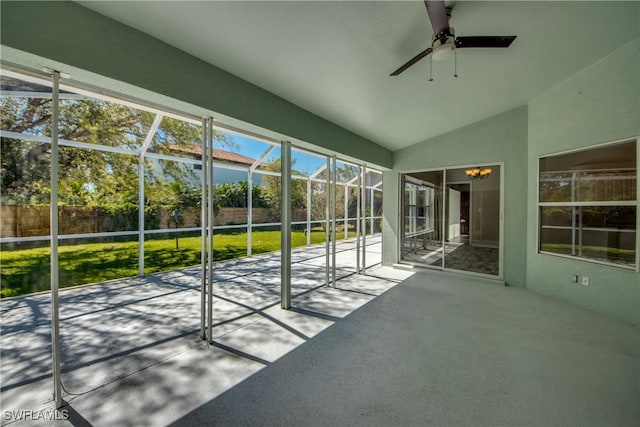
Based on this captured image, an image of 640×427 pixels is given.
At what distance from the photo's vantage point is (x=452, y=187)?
5.94 meters

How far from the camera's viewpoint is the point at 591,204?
A: 148 inches

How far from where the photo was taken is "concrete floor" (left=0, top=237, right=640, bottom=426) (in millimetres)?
1862

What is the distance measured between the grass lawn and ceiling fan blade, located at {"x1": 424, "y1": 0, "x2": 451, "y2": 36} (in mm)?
6085

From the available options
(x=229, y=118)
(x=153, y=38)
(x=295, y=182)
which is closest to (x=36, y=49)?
(x=153, y=38)

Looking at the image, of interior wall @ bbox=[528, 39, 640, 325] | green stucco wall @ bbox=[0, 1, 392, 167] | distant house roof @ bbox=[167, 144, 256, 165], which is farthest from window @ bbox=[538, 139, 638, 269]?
distant house roof @ bbox=[167, 144, 256, 165]

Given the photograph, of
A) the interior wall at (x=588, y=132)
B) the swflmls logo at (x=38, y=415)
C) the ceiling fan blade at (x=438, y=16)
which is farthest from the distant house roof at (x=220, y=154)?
the interior wall at (x=588, y=132)

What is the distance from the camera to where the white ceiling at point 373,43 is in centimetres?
197

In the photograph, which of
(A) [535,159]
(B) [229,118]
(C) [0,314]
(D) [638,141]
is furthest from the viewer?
(A) [535,159]

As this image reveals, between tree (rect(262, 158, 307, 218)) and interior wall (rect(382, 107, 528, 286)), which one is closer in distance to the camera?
interior wall (rect(382, 107, 528, 286))

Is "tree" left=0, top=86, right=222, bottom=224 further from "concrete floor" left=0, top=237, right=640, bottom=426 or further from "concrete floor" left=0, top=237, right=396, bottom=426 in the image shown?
"concrete floor" left=0, top=237, right=640, bottom=426

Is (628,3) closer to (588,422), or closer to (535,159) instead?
(535,159)

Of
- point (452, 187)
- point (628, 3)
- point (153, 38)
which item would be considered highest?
point (628, 3)

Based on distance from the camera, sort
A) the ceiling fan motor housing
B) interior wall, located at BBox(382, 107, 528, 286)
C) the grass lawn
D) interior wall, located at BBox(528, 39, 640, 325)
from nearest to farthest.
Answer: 1. the ceiling fan motor housing
2. interior wall, located at BBox(528, 39, 640, 325)
3. the grass lawn
4. interior wall, located at BBox(382, 107, 528, 286)

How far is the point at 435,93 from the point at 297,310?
136 inches
